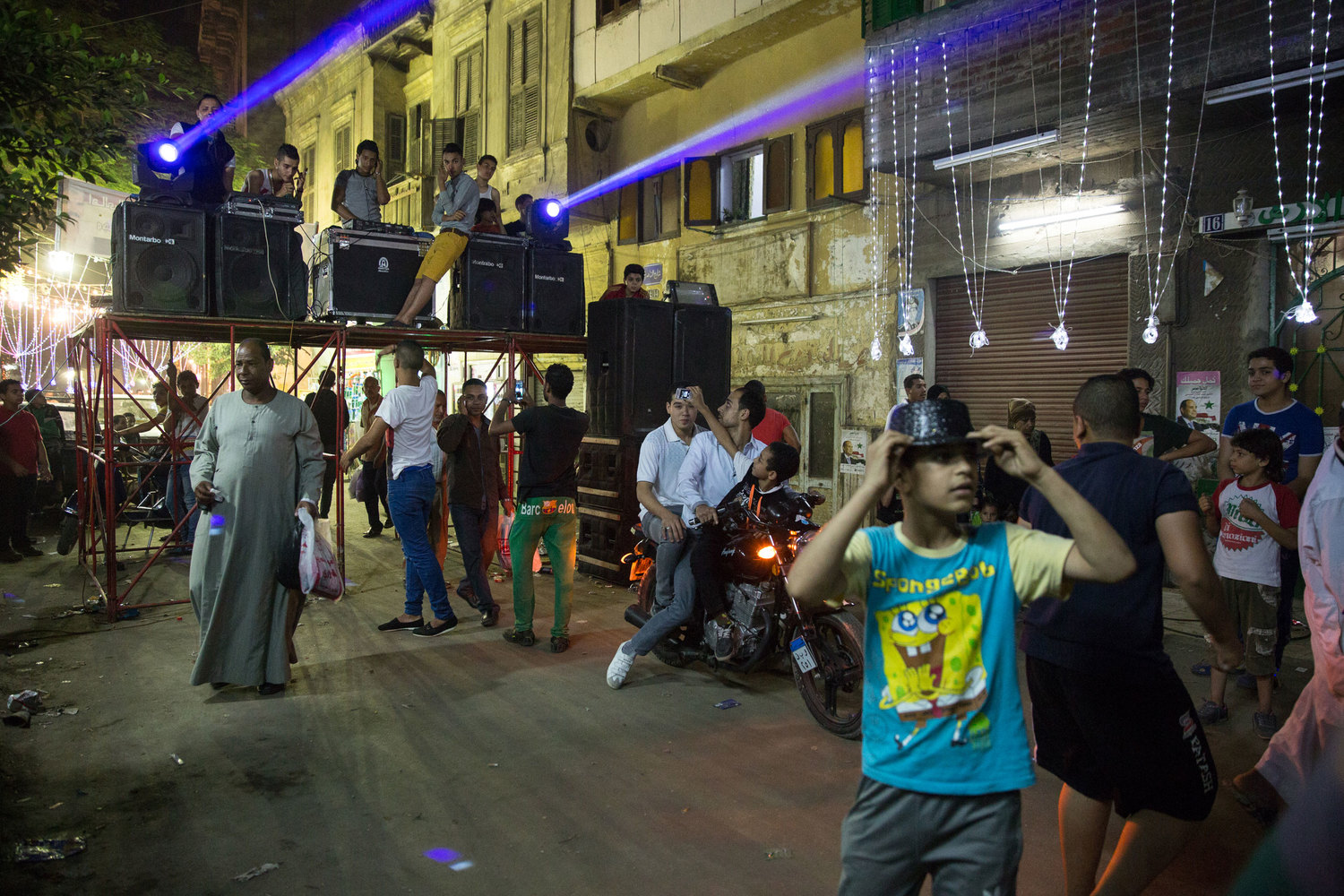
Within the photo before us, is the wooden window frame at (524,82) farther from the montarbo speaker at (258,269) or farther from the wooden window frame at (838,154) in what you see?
the montarbo speaker at (258,269)

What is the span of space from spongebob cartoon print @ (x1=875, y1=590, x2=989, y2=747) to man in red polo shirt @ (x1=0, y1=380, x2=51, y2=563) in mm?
11474

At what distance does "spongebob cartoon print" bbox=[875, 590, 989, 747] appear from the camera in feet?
6.30

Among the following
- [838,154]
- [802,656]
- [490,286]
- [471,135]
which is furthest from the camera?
[471,135]

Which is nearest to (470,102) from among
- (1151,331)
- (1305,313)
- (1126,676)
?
(1151,331)

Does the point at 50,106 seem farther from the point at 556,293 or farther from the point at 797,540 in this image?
the point at 556,293

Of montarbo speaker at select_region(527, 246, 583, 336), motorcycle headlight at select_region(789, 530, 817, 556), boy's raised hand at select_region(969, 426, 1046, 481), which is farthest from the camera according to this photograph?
montarbo speaker at select_region(527, 246, 583, 336)

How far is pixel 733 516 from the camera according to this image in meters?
5.18

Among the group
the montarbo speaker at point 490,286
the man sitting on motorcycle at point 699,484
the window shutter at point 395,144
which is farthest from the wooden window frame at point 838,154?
the window shutter at point 395,144

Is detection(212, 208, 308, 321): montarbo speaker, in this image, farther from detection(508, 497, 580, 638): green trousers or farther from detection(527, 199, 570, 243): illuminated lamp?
detection(508, 497, 580, 638): green trousers

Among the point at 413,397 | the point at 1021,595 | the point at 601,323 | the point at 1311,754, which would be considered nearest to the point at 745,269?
the point at 601,323

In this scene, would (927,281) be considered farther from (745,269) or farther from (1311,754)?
(1311,754)

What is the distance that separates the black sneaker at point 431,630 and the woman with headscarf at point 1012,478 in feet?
15.2

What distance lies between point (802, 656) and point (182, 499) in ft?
26.8

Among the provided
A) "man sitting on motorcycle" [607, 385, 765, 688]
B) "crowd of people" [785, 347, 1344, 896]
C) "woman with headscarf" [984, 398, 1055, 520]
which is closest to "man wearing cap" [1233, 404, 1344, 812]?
"crowd of people" [785, 347, 1344, 896]
